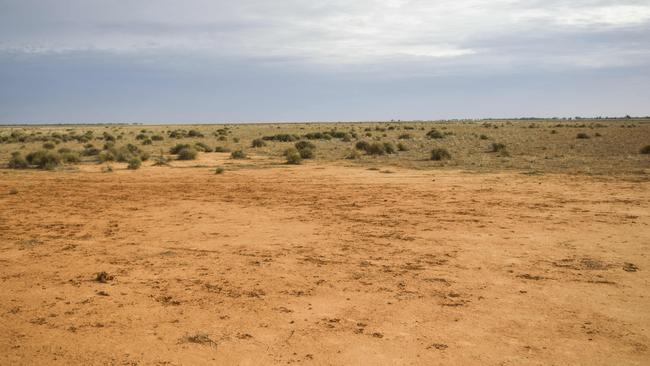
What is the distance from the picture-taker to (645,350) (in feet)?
17.7

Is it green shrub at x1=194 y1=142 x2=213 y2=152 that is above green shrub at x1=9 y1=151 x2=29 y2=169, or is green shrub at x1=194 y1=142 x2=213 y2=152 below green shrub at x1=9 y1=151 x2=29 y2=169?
above

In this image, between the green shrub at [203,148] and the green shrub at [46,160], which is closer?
the green shrub at [46,160]

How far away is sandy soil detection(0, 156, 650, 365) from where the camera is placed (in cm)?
553

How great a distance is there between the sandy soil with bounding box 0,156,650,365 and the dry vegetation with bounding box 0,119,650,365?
0.03 metres

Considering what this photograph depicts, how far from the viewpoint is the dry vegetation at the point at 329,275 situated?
555cm

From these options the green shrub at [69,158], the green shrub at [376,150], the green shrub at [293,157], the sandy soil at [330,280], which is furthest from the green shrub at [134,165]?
the green shrub at [376,150]

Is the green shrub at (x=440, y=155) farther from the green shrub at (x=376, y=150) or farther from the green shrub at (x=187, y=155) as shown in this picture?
the green shrub at (x=187, y=155)

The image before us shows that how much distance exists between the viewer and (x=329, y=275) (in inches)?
317

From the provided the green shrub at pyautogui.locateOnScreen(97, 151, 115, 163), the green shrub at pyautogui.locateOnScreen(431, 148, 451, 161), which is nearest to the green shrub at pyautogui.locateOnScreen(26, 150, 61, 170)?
the green shrub at pyautogui.locateOnScreen(97, 151, 115, 163)

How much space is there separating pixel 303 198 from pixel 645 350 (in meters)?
11.3

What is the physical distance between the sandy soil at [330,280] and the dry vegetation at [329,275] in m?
0.03

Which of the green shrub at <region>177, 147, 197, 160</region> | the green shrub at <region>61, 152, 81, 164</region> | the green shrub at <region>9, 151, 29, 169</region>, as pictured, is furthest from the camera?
the green shrub at <region>177, 147, 197, 160</region>

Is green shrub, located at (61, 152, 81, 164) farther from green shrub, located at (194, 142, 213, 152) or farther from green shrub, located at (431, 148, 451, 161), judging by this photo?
green shrub, located at (431, 148, 451, 161)

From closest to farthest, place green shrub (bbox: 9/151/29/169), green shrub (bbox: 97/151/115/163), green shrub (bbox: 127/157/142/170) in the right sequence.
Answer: green shrub (bbox: 127/157/142/170)
green shrub (bbox: 9/151/29/169)
green shrub (bbox: 97/151/115/163)
